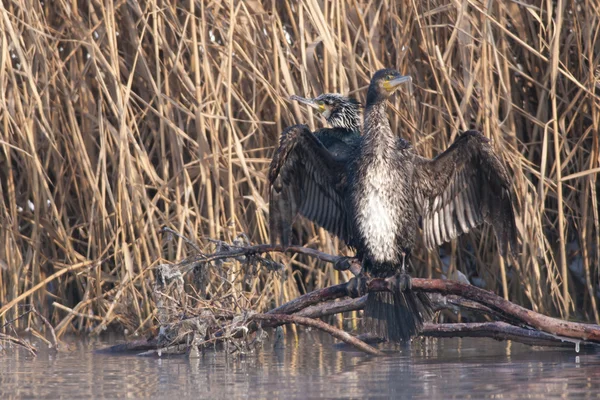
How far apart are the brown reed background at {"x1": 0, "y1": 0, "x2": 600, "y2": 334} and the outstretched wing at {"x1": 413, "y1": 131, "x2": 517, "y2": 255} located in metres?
0.42

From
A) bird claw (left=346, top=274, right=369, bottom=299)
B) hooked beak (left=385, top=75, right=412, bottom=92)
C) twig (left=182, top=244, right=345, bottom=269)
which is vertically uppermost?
hooked beak (left=385, top=75, right=412, bottom=92)

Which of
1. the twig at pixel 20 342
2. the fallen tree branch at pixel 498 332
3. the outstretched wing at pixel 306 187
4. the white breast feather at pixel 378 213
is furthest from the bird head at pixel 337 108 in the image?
the twig at pixel 20 342

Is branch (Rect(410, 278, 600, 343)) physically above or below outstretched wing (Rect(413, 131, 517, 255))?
below

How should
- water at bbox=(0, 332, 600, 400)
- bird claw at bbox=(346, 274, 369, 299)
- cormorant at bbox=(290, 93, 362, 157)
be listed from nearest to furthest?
water at bbox=(0, 332, 600, 400), bird claw at bbox=(346, 274, 369, 299), cormorant at bbox=(290, 93, 362, 157)

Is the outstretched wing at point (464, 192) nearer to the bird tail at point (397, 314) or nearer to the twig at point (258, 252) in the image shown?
the bird tail at point (397, 314)

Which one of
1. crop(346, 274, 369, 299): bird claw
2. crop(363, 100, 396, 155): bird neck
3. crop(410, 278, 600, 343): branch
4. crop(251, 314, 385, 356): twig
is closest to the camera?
crop(410, 278, 600, 343): branch

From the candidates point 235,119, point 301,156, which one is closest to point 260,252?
point 301,156

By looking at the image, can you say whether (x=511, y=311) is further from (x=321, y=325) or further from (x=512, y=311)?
(x=321, y=325)

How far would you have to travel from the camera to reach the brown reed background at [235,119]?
15.7ft

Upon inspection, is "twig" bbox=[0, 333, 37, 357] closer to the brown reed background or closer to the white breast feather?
the brown reed background

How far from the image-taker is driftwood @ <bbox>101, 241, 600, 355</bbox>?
12.3ft

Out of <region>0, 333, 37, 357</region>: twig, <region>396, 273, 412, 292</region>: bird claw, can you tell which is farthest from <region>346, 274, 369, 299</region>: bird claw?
<region>0, 333, 37, 357</region>: twig

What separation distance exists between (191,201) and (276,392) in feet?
7.47

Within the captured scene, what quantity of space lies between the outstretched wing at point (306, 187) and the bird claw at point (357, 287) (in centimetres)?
41
